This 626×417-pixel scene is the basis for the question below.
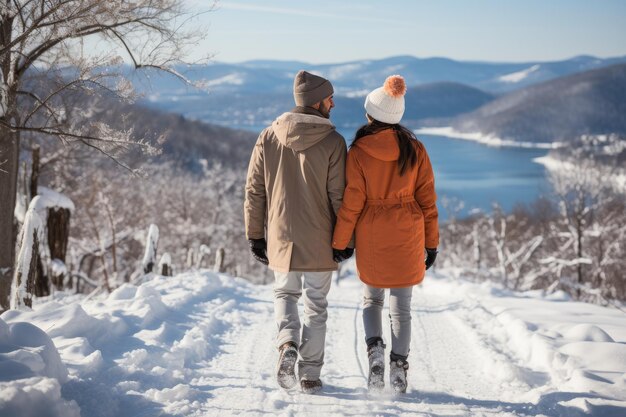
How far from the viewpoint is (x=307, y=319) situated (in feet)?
11.8

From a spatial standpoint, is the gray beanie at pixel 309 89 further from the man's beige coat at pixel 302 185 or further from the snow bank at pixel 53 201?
the snow bank at pixel 53 201

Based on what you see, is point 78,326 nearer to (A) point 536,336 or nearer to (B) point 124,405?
(B) point 124,405

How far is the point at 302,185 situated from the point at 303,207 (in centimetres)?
15

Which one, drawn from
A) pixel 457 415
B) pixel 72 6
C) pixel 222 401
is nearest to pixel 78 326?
pixel 222 401

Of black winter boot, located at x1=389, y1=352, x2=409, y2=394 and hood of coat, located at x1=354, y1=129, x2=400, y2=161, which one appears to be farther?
black winter boot, located at x1=389, y1=352, x2=409, y2=394

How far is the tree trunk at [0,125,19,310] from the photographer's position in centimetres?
718

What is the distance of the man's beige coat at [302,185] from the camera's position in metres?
3.41

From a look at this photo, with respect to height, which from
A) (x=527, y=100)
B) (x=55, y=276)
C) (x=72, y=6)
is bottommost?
(x=55, y=276)

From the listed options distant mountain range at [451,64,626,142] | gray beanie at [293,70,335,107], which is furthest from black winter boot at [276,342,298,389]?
distant mountain range at [451,64,626,142]

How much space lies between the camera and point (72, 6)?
5434mm

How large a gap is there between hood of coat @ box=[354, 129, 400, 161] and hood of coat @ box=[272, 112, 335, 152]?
11.0 inches

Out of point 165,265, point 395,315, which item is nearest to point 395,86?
point 395,315

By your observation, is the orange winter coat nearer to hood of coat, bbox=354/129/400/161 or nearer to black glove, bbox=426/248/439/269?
hood of coat, bbox=354/129/400/161

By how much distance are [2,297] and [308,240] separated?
5626 mm
